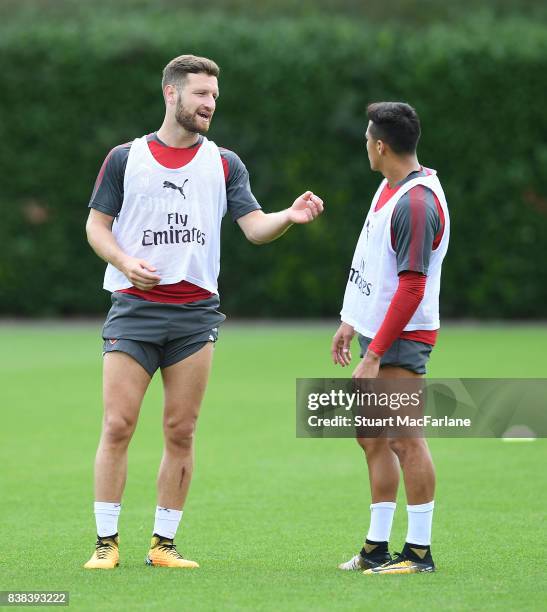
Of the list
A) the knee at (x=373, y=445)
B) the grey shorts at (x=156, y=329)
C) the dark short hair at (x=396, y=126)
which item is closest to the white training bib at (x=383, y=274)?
the dark short hair at (x=396, y=126)

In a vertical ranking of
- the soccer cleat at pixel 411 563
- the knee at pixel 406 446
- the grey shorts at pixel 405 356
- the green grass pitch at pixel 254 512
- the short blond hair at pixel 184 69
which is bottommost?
the green grass pitch at pixel 254 512

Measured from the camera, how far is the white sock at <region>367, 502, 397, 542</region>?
5.98m

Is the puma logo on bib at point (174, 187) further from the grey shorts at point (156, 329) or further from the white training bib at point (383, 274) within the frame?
the white training bib at point (383, 274)

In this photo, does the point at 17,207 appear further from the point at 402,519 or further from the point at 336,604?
the point at 336,604

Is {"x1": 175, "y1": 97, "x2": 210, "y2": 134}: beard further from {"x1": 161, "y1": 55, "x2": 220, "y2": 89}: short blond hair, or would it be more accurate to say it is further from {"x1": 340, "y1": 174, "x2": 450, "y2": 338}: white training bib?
{"x1": 340, "y1": 174, "x2": 450, "y2": 338}: white training bib

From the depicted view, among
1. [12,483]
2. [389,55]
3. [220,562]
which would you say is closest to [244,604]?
[220,562]

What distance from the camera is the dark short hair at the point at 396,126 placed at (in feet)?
18.8

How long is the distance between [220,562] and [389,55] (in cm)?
1731

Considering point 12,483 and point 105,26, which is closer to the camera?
point 12,483

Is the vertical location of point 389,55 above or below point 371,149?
above

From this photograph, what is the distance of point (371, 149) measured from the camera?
582 cm

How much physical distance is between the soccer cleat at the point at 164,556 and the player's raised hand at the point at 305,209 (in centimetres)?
164

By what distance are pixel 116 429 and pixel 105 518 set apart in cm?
41

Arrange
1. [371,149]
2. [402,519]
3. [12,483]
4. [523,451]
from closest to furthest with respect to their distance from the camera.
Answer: [371,149] → [402,519] → [12,483] → [523,451]
